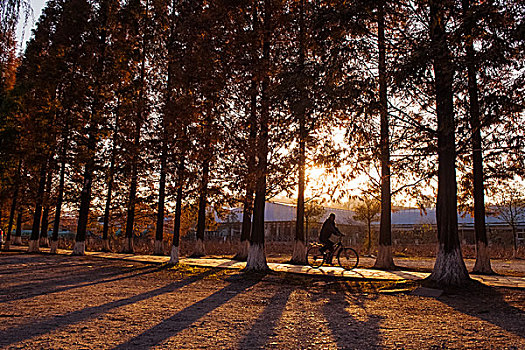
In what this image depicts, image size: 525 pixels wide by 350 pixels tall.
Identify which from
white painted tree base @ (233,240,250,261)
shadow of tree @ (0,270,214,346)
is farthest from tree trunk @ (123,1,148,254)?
shadow of tree @ (0,270,214,346)

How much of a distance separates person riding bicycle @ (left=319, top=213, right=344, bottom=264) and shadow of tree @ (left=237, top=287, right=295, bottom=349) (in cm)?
519

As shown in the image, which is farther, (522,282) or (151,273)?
(151,273)

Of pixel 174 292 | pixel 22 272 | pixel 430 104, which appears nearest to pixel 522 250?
pixel 430 104

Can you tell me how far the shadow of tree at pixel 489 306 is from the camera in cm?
655

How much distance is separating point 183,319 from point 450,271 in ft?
23.8

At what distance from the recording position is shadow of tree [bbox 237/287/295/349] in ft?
16.9

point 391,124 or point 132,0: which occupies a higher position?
point 132,0

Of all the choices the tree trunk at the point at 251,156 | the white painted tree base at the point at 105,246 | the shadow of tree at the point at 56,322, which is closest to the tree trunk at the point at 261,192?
the tree trunk at the point at 251,156

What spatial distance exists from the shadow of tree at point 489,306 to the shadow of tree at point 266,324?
131 inches

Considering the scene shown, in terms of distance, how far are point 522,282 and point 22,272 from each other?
15170 millimetres

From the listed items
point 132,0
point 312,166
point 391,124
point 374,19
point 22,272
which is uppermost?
point 132,0

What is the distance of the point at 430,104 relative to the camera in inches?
479

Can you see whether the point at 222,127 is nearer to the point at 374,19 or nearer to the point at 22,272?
the point at 374,19

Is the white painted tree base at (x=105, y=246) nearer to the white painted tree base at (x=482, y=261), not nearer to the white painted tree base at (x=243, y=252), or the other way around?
the white painted tree base at (x=243, y=252)
